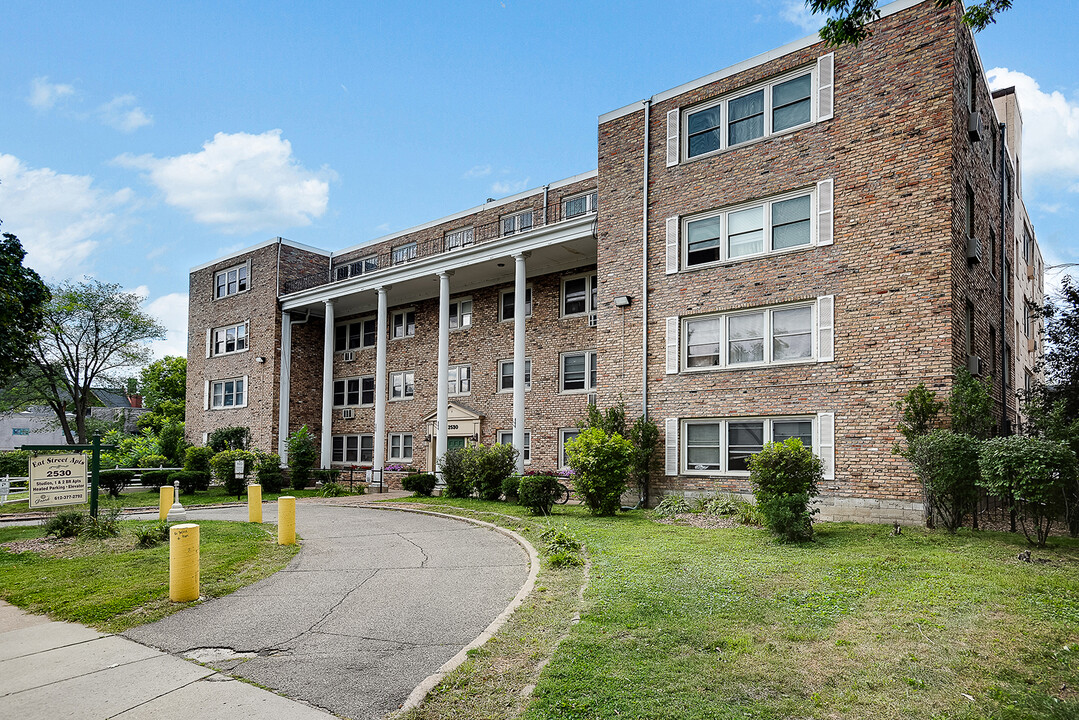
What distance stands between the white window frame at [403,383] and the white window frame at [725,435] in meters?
14.4

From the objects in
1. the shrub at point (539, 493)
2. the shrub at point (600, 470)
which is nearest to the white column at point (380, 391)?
the shrub at point (539, 493)

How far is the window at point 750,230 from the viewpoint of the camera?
15.6 metres

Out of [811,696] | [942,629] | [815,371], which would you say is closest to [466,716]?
[811,696]

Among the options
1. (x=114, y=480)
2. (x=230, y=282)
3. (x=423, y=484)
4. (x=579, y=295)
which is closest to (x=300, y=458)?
Answer: (x=114, y=480)

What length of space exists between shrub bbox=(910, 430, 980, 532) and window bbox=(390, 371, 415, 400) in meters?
20.2

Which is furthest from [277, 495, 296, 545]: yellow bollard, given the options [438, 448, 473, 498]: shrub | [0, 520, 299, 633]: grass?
[438, 448, 473, 498]: shrub

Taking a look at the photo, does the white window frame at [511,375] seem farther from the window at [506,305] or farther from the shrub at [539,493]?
the shrub at [539,493]

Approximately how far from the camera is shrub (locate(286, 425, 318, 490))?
90.0 feet

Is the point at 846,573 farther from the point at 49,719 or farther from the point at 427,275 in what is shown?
the point at 427,275

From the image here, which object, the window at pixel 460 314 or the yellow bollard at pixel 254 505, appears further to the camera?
the window at pixel 460 314

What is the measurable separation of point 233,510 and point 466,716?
52.5 feet

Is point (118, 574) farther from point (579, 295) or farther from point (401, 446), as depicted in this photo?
point (401, 446)

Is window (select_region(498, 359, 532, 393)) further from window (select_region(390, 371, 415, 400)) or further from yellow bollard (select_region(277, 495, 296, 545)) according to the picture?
yellow bollard (select_region(277, 495, 296, 545))

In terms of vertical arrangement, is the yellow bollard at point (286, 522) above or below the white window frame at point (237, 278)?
below
